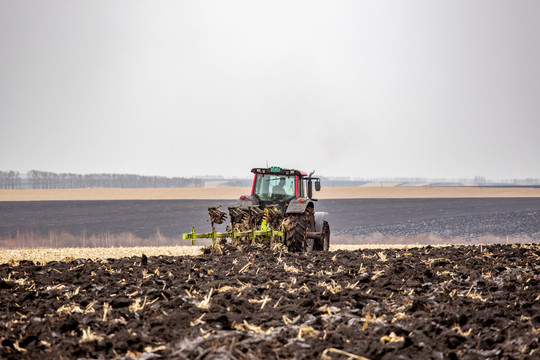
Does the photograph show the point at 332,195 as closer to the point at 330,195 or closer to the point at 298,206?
the point at 330,195

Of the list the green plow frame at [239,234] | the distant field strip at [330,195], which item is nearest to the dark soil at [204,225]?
the green plow frame at [239,234]

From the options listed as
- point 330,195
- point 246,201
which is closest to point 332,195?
point 330,195

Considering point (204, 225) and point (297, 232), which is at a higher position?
point (297, 232)

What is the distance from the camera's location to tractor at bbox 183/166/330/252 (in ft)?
44.5

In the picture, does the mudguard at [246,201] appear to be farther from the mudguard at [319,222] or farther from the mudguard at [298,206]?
the mudguard at [319,222]

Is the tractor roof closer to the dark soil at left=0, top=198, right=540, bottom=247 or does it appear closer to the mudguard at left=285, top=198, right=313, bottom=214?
the mudguard at left=285, top=198, right=313, bottom=214

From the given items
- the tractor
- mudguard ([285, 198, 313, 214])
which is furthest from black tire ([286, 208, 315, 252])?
mudguard ([285, 198, 313, 214])

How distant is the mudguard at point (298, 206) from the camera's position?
13477 mm

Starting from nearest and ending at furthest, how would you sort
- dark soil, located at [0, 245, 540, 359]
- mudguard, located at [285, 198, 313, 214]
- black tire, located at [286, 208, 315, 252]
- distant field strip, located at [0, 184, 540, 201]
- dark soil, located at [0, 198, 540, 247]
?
1. dark soil, located at [0, 245, 540, 359]
2. mudguard, located at [285, 198, 313, 214]
3. black tire, located at [286, 208, 315, 252]
4. dark soil, located at [0, 198, 540, 247]
5. distant field strip, located at [0, 184, 540, 201]

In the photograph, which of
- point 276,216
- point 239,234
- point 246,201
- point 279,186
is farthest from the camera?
point 279,186

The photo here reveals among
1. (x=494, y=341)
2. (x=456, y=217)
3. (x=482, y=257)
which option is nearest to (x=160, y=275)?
(x=494, y=341)

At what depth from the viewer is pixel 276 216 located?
14.0m

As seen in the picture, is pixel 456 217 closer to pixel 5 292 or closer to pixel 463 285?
pixel 463 285

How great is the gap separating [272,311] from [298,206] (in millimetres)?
7444
